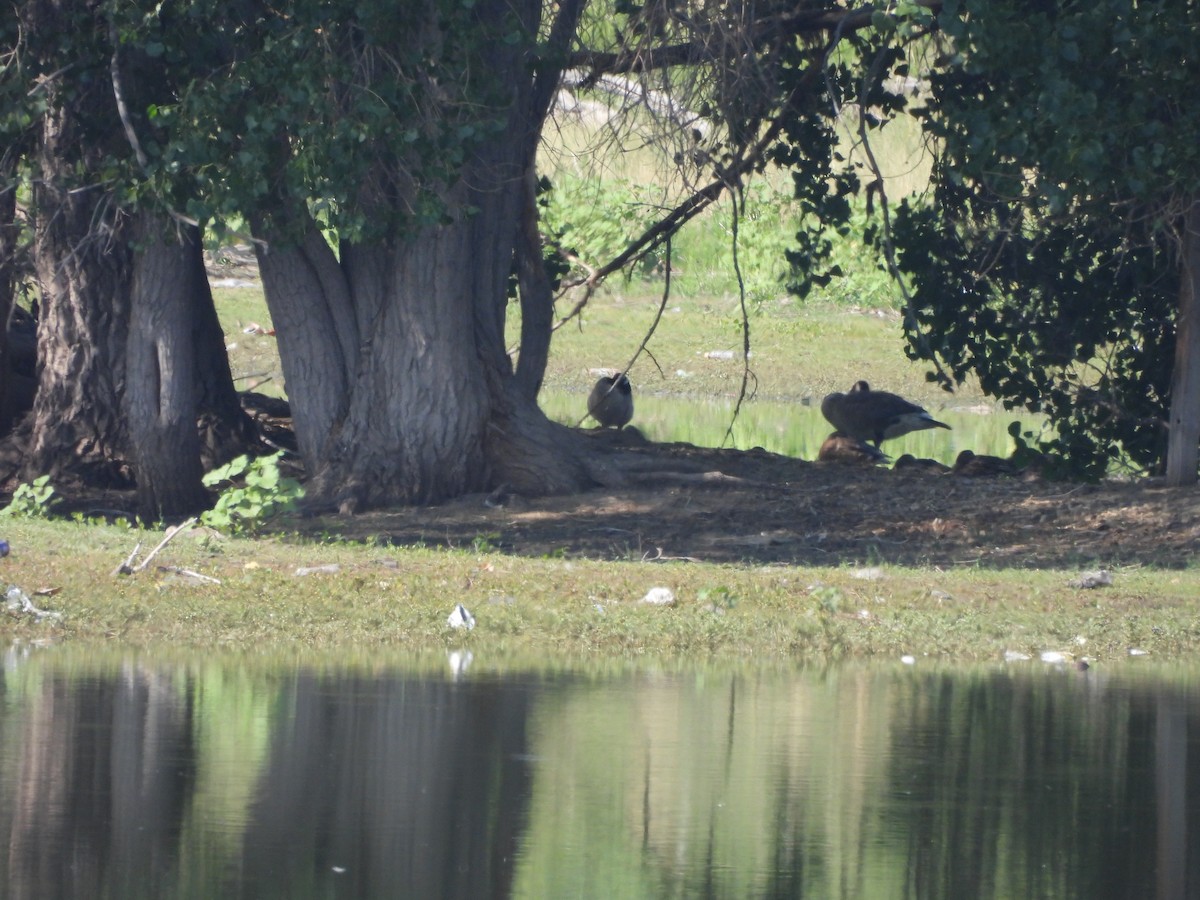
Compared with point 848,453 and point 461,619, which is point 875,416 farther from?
point 461,619

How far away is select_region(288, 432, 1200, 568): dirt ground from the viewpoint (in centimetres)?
1074

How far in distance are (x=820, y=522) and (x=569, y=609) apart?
3.98 meters

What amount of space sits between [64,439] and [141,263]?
5.27ft

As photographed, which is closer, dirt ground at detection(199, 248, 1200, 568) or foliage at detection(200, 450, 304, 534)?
foliage at detection(200, 450, 304, 534)

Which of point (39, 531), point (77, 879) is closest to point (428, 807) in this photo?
point (77, 879)

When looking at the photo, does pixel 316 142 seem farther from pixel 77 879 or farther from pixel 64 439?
pixel 77 879

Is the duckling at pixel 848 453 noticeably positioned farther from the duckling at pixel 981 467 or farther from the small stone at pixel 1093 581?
the small stone at pixel 1093 581

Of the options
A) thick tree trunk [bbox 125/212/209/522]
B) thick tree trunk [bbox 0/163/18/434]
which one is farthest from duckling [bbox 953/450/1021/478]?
thick tree trunk [bbox 0/163/18/434]

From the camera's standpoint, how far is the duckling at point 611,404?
16703 millimetres

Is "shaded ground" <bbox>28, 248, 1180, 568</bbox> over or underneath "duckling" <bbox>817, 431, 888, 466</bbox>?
underneath

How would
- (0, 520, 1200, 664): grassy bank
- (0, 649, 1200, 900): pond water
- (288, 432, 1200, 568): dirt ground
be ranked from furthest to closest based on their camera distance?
(288, 432, 1200, 568): dirt ground, (0, 520, 1200, 664): grassy bank, (0, 649, 1200, 900): pond water

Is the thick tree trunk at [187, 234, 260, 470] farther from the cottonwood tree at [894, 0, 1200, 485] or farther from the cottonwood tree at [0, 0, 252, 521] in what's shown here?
the cottonwood tree at [894, 0, 1200, 485]

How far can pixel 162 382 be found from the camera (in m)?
12.1

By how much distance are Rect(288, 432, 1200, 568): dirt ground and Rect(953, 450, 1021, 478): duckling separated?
0.89 metres
